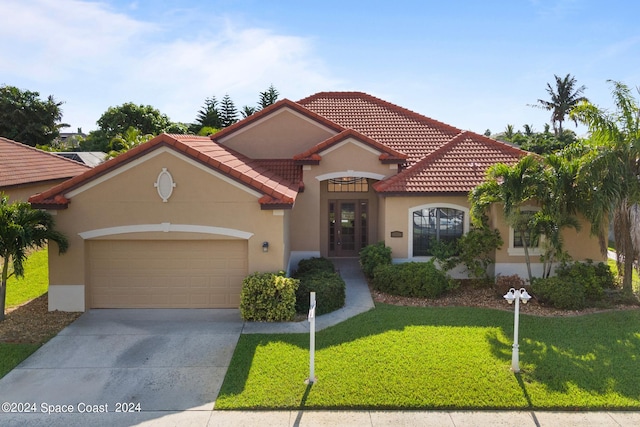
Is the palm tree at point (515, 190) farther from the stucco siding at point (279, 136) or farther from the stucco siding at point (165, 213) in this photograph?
the stucco siding at point (279, 136)

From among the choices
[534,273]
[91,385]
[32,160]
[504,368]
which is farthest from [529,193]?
[32,160]

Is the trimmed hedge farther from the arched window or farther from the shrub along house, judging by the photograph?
the shrub along house

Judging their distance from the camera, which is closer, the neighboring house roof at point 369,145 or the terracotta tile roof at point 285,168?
the neighboring house roof at point 369,145

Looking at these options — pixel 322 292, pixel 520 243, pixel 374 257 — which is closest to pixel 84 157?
pixel 374 257

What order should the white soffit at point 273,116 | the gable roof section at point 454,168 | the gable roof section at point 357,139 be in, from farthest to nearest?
the white soffit at point 273,116
the gable roof section at point 357,139
the gable roof section at point 454,168

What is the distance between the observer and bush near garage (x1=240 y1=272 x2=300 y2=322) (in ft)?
39.3

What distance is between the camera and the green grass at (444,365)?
8.03 meters

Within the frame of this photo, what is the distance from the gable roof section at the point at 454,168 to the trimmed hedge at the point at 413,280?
2.64 metres

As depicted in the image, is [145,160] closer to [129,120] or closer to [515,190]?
[515,190]

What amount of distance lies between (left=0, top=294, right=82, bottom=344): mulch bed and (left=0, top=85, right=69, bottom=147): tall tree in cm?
3887

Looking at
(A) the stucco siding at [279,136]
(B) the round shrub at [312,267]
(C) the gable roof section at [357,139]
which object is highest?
(A) the stucco siding at [279,136]

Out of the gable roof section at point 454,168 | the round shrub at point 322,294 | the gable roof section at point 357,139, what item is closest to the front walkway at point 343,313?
the round shrub at point 322,294

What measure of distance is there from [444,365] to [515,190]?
6.19 metres

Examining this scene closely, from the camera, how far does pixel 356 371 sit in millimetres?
8992
